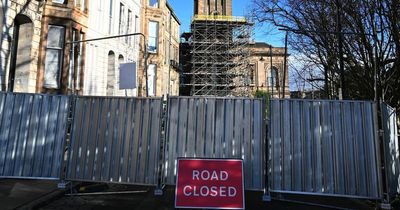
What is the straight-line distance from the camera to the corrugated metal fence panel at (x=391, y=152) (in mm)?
7859

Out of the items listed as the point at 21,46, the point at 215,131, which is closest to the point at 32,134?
the point at 215,131

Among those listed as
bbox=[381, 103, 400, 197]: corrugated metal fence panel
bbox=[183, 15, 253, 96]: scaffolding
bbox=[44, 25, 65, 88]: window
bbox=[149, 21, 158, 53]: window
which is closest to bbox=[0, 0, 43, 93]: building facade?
bbox=[44, 25, 65, 88]: window

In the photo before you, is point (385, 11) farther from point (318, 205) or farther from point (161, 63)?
point (161, 63)

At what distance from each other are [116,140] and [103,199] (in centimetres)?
140

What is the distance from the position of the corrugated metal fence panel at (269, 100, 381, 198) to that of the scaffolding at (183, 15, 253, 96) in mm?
46732

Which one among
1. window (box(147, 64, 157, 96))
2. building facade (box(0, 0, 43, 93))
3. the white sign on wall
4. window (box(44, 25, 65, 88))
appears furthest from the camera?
window (box(147, 64, 157, 96))

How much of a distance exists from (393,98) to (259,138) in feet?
24.4

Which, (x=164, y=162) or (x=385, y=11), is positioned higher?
(x=385, y=11)

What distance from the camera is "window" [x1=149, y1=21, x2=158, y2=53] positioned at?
34662mm

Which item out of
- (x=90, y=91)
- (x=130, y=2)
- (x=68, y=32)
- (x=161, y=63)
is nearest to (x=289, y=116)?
(x=68, y=32)

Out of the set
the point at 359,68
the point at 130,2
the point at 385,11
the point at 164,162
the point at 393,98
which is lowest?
the point at 164,162

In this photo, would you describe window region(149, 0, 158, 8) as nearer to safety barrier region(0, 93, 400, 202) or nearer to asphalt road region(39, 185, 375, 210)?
safety barrier region(0, 93, 400, 202)

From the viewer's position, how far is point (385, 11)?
1169 cm

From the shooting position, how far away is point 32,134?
8492mm
